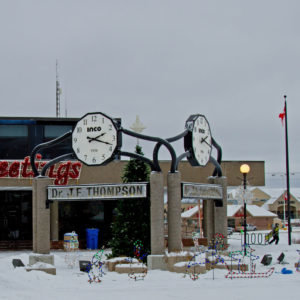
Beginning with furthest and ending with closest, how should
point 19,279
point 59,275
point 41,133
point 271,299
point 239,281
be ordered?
point 41,133 < point 59,275 < point 239,281 < point 19,279 < point 271,299

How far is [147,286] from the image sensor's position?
1714 cm

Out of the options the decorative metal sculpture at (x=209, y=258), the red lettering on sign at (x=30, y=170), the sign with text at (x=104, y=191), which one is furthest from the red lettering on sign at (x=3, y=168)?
the decorative metal sculpture at (x=209, y=258)

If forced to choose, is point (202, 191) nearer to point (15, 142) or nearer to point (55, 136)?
point (55, 136)

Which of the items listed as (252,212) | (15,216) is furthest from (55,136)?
(252,212)

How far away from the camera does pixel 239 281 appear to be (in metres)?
18.1

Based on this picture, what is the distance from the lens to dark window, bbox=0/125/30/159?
35188 mm

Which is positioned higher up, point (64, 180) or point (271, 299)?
point (64, 180)

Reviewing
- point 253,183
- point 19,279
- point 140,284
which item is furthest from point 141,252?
point 253,183

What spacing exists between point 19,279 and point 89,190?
5.87 m

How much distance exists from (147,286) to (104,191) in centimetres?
570

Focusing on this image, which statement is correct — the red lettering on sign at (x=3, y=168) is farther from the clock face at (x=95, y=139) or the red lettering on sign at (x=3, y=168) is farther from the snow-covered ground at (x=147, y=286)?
the snow-covered ground at (x=147, y=286)

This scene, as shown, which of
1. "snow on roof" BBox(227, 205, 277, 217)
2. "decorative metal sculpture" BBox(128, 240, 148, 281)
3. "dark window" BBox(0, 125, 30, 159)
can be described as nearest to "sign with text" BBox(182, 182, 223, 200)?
"decorative metal sculpture" BBox(128, 240, 148, 281)

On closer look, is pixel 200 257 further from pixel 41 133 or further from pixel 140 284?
pixel 41 133

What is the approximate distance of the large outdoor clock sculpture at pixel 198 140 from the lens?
75.0 ft
